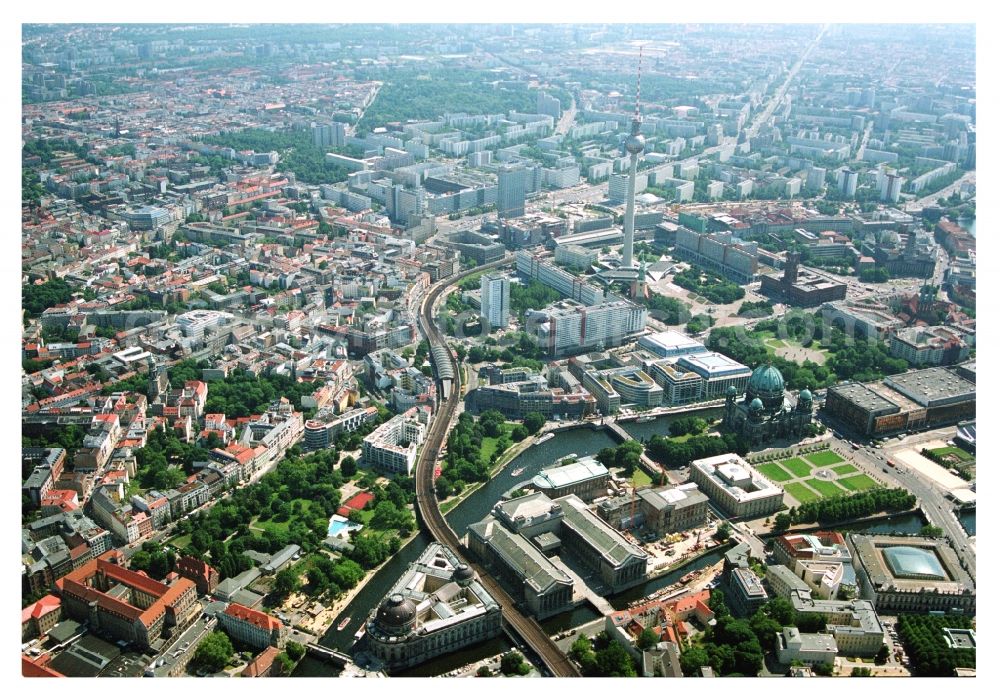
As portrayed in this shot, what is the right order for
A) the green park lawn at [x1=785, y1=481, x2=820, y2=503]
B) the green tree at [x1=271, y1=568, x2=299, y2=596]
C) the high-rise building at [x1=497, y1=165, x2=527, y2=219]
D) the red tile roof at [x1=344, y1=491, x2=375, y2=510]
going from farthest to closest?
1. the high-rise building at [x1=497, y1=165, x2=527, y2=219]
2. the green park lawn at [x1=785, y1=481, x2=820, y2=503]
3. the red tile roof at [x1=344, y1=491, x2=375, y2=510]
4. the green tree at [x1=271, y1=568, x2=299, y2=596]

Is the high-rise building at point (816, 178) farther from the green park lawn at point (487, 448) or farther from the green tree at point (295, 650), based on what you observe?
the green tree at point (295, 650)

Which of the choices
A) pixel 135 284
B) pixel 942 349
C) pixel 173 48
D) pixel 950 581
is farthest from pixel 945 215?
pixel 173 48

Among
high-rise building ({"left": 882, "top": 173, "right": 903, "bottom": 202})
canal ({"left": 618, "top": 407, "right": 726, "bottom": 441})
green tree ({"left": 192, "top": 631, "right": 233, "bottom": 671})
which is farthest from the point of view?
high-rise building ({"left": 882, "top": 173, "right": 903, "bottom": 202})

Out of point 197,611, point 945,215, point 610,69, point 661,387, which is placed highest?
point 610,69

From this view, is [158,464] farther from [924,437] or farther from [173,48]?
[173,48]

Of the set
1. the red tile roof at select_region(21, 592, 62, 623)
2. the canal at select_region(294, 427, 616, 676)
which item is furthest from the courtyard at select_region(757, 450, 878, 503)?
the red tile roof at select_region(21, 592, 62, 623)

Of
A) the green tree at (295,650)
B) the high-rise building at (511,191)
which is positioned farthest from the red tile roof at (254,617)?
the high-rise building at (511,191)

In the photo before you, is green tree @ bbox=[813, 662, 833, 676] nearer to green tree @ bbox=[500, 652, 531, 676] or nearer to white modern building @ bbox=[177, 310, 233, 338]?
green tree @ bbox=[500, 652, 531, 676]
